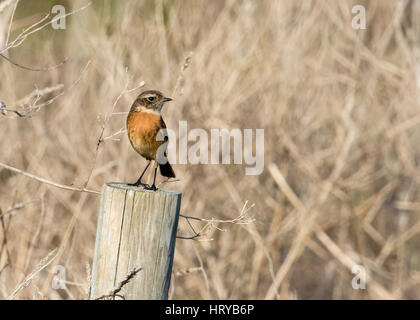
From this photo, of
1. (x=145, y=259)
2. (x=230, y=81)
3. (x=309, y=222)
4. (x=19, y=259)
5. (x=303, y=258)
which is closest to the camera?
(x=145, y=259)

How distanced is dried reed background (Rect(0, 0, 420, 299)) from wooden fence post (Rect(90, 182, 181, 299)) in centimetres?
330

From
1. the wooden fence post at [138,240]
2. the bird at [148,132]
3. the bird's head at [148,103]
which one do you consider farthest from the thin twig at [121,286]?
the bird's head at [148,103]

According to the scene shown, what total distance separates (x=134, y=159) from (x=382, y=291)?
332 cm

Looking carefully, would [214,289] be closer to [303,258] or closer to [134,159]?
[134,159]

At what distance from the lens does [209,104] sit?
6.70m

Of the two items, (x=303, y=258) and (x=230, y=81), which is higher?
(x=230, y=81)

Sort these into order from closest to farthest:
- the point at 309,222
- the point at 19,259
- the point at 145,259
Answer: the point at 145,259 → the point at 19,259 → the point at 309,222

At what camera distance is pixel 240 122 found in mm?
6855

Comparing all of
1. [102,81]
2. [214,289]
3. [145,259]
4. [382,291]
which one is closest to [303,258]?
[382,291]

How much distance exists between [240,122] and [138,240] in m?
4.01

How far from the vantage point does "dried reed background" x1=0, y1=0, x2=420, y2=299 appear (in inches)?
261

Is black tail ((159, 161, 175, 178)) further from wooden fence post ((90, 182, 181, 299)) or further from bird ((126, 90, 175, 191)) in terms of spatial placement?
wooden fence post ((90, 182, 181, 299))

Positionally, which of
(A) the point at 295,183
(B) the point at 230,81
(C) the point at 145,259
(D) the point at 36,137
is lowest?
(C) the point at 145,259

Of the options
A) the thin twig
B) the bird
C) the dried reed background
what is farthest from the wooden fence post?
the dried reed background
